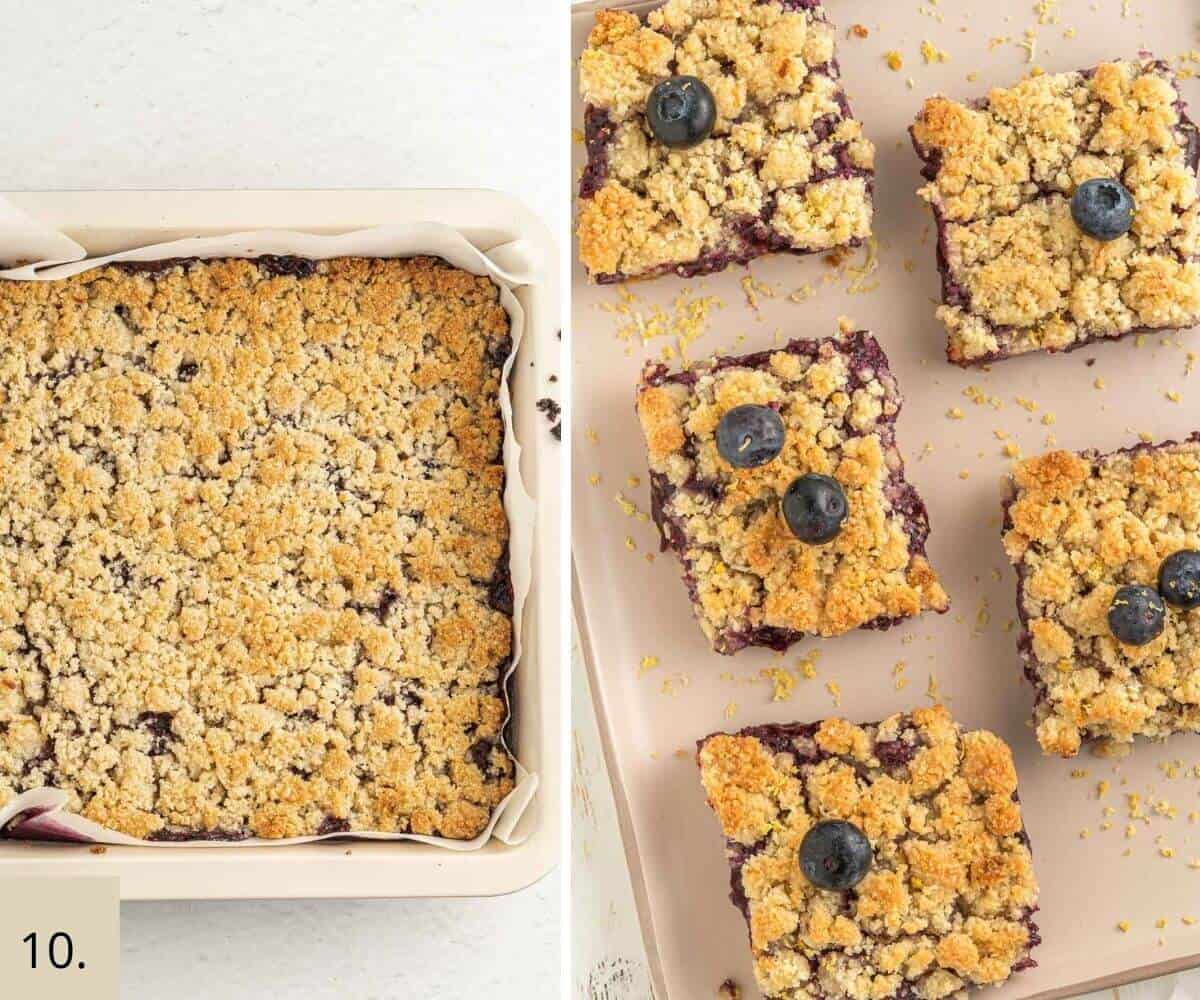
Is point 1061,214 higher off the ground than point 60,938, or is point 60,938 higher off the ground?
point 1061,214

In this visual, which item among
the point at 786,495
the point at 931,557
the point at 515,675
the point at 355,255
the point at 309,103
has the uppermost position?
the point at 309,103

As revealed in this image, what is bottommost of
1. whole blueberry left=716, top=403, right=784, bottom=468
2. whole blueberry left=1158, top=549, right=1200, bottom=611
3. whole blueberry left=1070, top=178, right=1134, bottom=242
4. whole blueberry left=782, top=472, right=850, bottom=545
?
whole blueberry left=1158, top=549, right=1200, bottom=611

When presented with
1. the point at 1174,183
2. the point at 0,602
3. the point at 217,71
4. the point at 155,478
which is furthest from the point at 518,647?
the point at 1174,183

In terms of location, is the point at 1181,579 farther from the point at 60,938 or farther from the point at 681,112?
the point at 60,938

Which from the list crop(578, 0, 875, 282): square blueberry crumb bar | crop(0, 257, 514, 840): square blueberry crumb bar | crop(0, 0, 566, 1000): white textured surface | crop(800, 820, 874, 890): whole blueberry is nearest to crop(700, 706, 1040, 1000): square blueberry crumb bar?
crop(800, 820, 874, 890): whole blueberry

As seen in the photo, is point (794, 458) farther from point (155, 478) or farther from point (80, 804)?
point (80, 804)

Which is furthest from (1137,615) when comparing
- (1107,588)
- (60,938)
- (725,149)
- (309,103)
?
(60,938)

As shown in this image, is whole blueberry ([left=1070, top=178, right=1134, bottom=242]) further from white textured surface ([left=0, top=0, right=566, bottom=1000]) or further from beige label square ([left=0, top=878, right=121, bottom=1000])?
beige label square ([left=0, top=878, right=121, bottom=1000])
